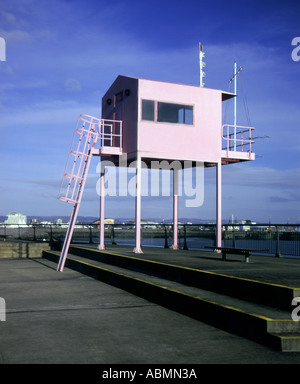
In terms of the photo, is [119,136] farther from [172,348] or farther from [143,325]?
[172,348]

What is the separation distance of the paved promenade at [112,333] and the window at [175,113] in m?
8.15

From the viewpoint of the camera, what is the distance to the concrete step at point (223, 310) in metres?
6.46

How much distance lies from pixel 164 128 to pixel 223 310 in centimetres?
1115

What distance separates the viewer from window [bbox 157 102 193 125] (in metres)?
17.8

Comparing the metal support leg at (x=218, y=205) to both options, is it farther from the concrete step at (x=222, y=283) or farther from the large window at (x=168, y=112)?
the concrete step at (x=222, y=283)

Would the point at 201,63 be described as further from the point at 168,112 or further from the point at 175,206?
the point at 175,206

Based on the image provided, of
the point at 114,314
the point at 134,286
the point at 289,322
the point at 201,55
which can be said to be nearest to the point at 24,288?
the point at 134,286

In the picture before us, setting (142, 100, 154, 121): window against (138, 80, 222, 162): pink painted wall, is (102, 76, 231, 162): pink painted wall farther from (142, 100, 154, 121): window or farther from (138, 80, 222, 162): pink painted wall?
(142, 100, 154, 121): window

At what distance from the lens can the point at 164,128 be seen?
58.2 ft

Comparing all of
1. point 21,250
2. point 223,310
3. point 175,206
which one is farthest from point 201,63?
point 223,310

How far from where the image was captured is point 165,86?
17891mm

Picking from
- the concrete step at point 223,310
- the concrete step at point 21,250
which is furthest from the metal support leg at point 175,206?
the concrete step at point 223,310
